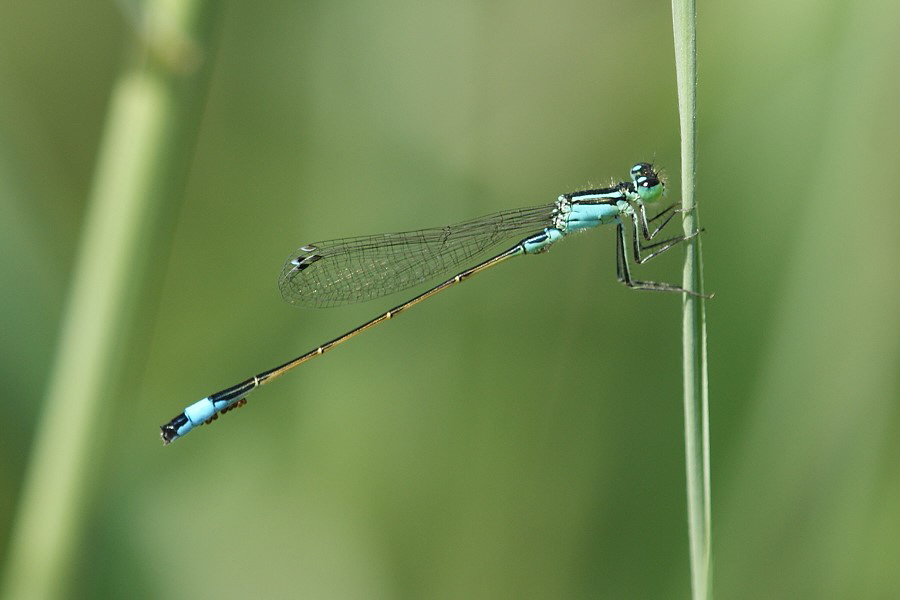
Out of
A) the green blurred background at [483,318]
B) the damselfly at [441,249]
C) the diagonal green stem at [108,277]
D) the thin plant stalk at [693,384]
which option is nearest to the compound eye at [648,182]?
the damselfly at [441,249]

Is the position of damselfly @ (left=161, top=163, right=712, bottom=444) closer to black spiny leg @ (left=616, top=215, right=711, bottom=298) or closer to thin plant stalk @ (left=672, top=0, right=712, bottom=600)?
black spiny leg @ (left=616, top=215, right=711, bottom=298)

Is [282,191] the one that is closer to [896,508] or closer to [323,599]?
[323,599]

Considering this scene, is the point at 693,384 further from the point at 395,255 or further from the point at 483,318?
the point at 395,255

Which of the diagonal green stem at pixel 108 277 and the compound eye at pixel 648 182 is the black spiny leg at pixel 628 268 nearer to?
the compound eye at pixel 648 182

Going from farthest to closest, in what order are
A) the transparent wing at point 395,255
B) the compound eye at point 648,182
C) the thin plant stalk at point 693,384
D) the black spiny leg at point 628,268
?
1. the transparent wing at point 395,255
2. the compound eye at point 648,182
3. the black spiny leg at point 628,268
4. the thin plant stalk at point 693,384

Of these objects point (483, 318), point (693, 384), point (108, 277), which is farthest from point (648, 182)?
point (108, 277)

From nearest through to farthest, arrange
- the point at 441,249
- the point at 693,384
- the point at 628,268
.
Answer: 1. the point at 693,384
2. the point at 628,268
3. the point at 441,249

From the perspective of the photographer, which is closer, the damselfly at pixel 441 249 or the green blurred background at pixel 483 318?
the green blurred background at pixel 483 318

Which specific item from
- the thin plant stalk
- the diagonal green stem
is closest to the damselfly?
the diagonal green stem

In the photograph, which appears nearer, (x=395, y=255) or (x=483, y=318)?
(x=483, y=318)
